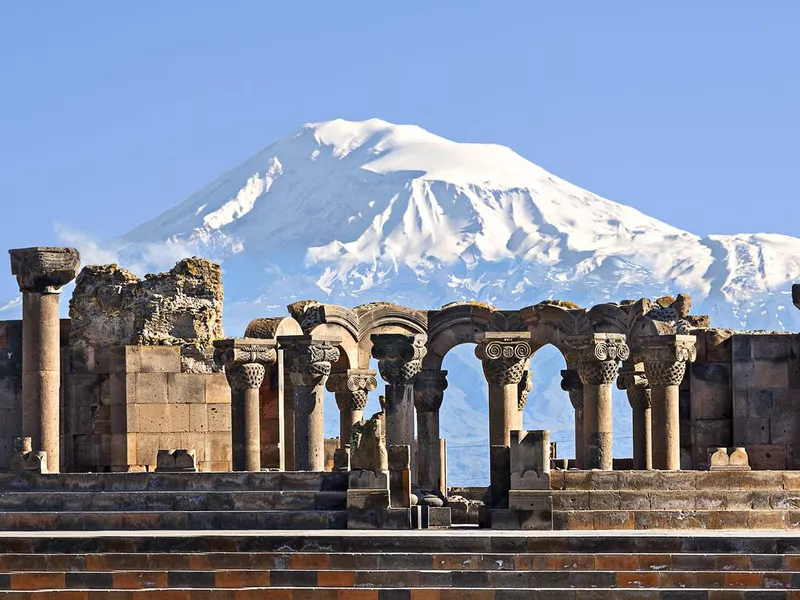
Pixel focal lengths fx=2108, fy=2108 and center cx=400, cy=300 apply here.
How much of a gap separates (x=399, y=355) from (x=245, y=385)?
2670 millimetres

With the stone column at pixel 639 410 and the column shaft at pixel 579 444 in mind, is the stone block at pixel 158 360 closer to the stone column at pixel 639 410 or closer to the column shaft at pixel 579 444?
the column shaft at pixel 579 444

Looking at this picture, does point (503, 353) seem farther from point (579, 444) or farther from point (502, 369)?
point (579, 444)

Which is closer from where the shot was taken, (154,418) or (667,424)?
(667,424)

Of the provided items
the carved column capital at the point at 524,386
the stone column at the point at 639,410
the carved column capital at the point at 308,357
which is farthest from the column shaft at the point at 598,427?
the carved column capital at the point at 524,386

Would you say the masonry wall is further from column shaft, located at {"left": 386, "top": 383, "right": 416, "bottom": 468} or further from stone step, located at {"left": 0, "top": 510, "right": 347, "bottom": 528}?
stone step, located at {"left": 0, "top": 510, "right": 347, "bottom": 528}

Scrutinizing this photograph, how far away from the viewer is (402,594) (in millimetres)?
26797

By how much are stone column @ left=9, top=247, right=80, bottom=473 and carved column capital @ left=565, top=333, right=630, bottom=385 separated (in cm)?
845

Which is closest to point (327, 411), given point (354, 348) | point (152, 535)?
point (354, 348)

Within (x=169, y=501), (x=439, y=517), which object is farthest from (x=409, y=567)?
(x=169, y=501)

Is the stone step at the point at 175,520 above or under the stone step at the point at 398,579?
above

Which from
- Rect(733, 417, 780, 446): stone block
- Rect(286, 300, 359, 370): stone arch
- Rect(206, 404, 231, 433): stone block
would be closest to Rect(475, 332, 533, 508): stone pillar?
Rect(286, 300, 359, 370): stone arch

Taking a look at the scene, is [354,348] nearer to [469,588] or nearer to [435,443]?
[435,443]

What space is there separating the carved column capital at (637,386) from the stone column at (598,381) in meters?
2.80

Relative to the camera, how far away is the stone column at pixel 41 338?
111 ft
